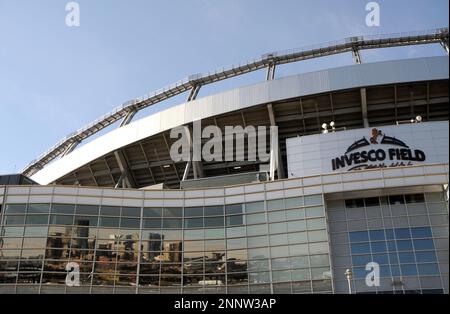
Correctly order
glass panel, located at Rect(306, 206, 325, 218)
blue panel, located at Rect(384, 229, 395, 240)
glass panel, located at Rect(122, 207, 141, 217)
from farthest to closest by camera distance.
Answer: glass panel, located at Rect(122, 207, 141, 217) < glass panel, located at Rect(306, 206, 325, 218) < blue panel, located at Rect(384, 229, 395, 240)

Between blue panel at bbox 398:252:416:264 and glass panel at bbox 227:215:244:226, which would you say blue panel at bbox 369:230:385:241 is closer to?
blue panel at bbox 398:252:416:264

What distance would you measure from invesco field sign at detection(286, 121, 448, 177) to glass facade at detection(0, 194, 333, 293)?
5.99 m

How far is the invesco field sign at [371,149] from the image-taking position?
3753cm

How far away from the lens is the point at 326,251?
31.5 m

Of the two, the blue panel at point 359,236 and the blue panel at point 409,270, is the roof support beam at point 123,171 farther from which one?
the blue panel at point 409,270

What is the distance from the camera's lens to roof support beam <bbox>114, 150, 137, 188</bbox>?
54.7m

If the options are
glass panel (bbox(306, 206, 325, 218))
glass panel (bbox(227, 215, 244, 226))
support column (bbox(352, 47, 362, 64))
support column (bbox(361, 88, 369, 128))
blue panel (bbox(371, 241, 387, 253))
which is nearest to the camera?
blue panel (bbox(371, 241, 387, 253))

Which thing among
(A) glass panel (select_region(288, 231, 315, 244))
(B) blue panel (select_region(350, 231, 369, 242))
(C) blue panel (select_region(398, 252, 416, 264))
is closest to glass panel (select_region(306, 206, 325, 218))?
(A) glass panel (select_region(288, 231, 315, 244))

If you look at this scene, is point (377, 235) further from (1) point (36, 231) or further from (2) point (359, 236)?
(1) point (36, 231)

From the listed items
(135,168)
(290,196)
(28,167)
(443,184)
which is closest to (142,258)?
(290,196)

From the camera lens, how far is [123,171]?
55.4 meters

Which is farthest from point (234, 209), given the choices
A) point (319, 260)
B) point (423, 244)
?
point (423, 244)

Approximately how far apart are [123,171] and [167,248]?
78.0 ft
